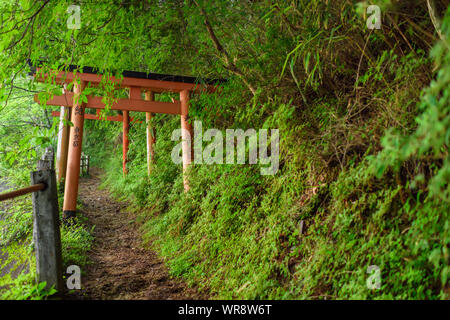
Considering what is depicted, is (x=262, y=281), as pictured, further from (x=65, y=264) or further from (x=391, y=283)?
(x=65, y=264)

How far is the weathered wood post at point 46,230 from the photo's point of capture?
125 inches

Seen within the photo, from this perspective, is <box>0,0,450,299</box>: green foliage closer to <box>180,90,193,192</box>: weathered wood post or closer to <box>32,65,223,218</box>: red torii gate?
<box>32,65,223,218</box>: red torii gate

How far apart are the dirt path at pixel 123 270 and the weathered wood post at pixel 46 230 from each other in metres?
0.61

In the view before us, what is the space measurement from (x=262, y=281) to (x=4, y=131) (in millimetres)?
17155

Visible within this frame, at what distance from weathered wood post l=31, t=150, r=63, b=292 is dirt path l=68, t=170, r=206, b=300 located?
61cm

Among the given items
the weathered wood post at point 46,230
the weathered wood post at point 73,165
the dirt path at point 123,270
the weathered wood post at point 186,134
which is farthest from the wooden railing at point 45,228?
the weathered wood post at point 73,165

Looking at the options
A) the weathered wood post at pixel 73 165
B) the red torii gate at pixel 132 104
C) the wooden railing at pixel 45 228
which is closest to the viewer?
the wooden railing at pixel 45 228

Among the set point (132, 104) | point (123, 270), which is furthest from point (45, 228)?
point (132, 104)

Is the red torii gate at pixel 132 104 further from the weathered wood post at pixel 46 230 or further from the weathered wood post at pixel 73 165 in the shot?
the weathered wood post at pixel 46 230

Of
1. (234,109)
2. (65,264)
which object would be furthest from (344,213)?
(65,264)

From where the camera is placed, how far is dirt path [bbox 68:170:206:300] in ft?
13.0

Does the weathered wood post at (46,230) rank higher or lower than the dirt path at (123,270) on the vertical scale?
higher

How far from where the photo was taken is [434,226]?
2359mm

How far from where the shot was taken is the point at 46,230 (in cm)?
321
